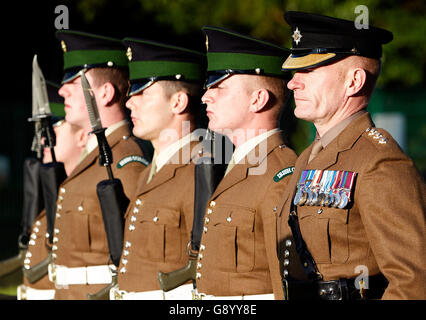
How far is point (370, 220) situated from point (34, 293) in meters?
3.90

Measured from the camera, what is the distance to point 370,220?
3.54 metres

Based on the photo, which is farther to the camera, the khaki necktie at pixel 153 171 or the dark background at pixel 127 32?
the dark background at pixel 127 32

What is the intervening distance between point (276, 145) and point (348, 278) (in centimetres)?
120

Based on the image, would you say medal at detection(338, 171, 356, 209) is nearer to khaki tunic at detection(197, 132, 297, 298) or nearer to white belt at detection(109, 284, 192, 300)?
khaki tunic at detection(197, 132, 297, 298)

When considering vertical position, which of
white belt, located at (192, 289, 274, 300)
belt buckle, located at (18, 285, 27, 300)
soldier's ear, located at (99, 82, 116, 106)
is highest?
soldier's ear, located at (99, 82, 116, 106)

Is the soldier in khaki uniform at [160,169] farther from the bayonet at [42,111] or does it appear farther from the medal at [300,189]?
the medal at [300,189]

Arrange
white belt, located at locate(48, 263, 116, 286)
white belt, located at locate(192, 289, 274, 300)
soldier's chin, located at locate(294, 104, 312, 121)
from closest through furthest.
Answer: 1. soldier's chin, located at locate(294, 104, 312, 121)
2. white belt, located at locate(192, 289, 274, 300)
3. white belt, located at locate(48, 263, 116, 286)

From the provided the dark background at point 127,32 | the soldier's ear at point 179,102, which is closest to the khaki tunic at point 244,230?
the soldier's ear at point 179,102

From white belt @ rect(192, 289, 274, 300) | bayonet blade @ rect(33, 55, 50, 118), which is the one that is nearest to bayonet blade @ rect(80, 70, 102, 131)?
bayonet blade @ rect(33, 55, 50, 118)

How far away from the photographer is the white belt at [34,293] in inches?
264

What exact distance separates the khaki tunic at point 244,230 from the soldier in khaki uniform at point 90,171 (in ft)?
3.93

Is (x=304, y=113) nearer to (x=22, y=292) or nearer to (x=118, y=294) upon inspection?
(x=118, y=294)

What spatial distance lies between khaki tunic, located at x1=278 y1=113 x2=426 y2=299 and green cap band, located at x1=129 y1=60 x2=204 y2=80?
1735mm

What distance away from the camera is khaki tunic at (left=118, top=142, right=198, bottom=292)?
5160mm
